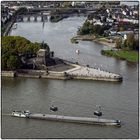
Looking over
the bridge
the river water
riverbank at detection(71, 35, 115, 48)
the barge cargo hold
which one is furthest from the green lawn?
the bridge

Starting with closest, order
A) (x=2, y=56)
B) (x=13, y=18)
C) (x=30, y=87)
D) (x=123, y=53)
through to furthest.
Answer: (x=30, y=87)
(x=2, y=56)
(x=123, y=53)
(x=13, y=18)

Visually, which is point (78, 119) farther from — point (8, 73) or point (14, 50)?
point (14, 50)

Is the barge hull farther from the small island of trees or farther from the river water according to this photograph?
the small island of trees

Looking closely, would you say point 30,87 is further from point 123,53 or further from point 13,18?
point 13,18

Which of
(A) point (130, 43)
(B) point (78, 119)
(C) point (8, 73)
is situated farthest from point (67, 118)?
(A) point (130, 43)

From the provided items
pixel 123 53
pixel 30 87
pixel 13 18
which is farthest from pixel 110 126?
pixel 13 18

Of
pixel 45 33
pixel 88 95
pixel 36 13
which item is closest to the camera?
pixel 88 95
